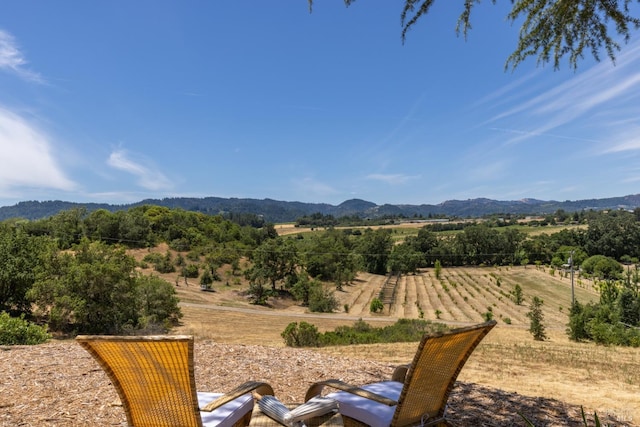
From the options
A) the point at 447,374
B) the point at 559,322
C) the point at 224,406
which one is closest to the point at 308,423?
the point at 224,406

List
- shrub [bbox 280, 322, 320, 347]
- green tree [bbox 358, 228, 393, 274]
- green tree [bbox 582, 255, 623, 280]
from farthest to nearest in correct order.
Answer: green tree [bbox 358, 228, 393, 274], green tree [bbox 582, 255, 623, 280], shrub [bbox 280, 322, 320, 347]

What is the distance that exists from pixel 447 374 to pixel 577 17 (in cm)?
337

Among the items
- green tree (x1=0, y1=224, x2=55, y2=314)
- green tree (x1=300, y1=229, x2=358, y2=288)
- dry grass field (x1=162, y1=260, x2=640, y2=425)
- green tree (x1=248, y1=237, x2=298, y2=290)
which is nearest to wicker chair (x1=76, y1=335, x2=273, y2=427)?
dry grass field (x1=162, y1=260, x2=640, y2=425)

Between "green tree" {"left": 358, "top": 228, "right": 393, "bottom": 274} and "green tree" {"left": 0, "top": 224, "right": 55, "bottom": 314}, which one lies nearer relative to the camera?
"green tree" {"left": 0, "top": 224, "right": 55, "bottom": 314}

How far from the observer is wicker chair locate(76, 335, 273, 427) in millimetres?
1680

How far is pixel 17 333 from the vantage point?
6.21 meters

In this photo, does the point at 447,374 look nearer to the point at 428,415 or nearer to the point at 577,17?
the point at 428,415

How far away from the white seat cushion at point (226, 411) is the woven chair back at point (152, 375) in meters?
0.17

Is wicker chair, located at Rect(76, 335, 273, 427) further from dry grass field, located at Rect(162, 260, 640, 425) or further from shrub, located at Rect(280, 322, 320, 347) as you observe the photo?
shrub, located at Rect(280, 322, 320, 347)

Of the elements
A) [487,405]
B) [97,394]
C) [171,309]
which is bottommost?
[171,309]

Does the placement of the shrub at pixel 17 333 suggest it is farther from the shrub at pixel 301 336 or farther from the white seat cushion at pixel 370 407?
the white seat cushion at pixel 370 407

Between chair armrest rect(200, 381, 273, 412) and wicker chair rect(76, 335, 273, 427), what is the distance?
69 millimetres

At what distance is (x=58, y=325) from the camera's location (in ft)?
46.5

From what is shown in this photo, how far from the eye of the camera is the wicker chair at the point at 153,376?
1.68 m
